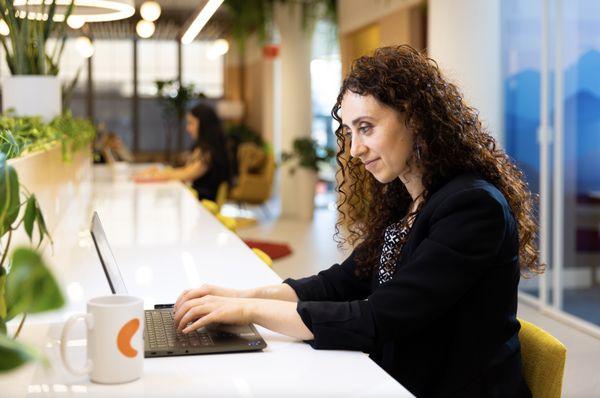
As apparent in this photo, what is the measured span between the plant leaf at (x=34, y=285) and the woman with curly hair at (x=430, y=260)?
1.00 metres

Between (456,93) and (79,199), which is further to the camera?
(79,199)

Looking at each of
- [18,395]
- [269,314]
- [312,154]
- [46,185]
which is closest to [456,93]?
[269,314]

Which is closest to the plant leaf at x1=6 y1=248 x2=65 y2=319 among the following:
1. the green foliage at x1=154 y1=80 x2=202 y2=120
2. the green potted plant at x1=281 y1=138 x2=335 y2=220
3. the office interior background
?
the office interior background

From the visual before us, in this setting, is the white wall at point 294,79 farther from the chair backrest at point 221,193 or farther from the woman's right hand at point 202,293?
the woman's right hand at point 202,293

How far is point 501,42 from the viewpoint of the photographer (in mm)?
6156

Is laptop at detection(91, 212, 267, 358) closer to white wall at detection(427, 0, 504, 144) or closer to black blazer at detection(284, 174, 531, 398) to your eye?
black blazer at detection(284, 174, 531, 398)

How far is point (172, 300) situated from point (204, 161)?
4.89 meters

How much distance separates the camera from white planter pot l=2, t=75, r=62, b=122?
4.33 m

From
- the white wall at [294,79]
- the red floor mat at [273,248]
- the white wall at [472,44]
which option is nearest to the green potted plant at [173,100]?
the white wall at [294,79]

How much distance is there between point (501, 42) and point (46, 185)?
412cm

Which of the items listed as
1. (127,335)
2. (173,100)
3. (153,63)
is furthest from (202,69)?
(127,335)

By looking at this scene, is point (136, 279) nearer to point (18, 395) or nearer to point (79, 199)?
point (18, 395)

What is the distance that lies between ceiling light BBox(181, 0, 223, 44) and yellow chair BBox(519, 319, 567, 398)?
9.46ft

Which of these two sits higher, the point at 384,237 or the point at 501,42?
the point at 501,42
